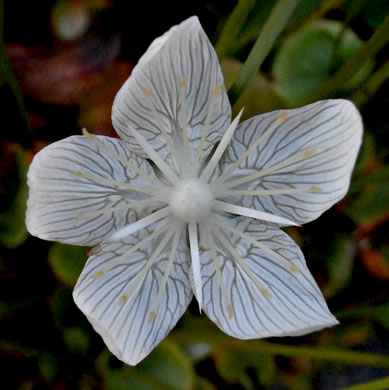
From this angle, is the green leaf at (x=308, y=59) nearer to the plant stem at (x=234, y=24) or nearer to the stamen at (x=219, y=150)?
the plant stem at (x=234, y=24)

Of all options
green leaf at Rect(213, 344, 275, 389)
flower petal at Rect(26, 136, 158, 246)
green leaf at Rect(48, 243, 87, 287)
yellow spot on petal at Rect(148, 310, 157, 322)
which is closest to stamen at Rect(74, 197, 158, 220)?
flower petal at Rect(26, 136, 158, 246)

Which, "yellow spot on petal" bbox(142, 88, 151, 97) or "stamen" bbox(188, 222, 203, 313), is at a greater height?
"yellow spot on petal" bbox(142, 88, 151, 97)

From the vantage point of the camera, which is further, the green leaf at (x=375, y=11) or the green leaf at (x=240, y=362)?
the green leaf at (x=240, y=362)

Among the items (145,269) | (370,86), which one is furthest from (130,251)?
(370,86)

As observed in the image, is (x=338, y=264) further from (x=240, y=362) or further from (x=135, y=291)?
(x=135, y=291)

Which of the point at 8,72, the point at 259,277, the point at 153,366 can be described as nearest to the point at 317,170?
the point at 259,277

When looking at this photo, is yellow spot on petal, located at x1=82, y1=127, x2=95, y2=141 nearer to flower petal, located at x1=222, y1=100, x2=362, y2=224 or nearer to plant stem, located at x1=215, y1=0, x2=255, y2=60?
flower petal, located at x1=222, y1=100, x2=362, y2=224

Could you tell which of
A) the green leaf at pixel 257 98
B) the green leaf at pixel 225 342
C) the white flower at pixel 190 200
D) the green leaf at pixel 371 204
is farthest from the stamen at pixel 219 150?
the green leaf at pixel 371 204

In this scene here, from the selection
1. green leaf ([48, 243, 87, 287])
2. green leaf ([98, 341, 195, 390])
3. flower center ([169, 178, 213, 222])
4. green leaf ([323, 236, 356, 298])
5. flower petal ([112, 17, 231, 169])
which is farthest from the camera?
green leaf ([323, 236, 356, 298])
